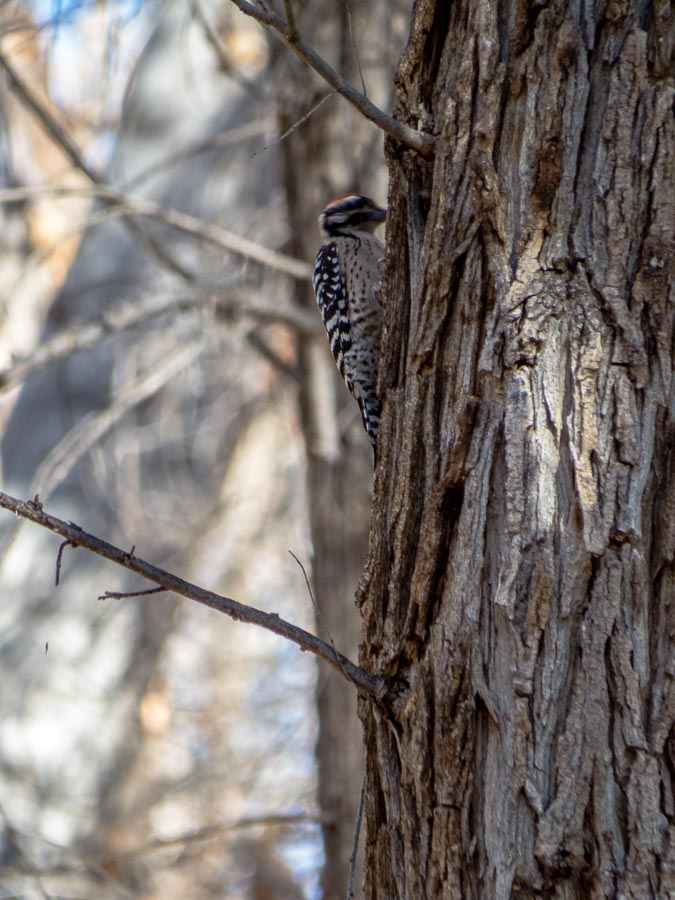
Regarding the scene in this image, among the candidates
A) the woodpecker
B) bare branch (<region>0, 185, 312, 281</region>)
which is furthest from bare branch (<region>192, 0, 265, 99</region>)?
the woodpecker

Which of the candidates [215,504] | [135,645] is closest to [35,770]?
Result: [135,645]

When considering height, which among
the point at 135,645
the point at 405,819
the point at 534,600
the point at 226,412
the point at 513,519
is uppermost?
the point at 226,412

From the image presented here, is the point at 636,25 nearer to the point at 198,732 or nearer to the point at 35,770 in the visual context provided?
the point at 35,770

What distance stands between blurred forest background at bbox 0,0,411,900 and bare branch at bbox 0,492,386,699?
116cm

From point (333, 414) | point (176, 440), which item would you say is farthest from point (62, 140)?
point (176, 440)

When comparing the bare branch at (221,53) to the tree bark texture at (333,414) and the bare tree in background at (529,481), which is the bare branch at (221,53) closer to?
the tree bark texture at (333,414)

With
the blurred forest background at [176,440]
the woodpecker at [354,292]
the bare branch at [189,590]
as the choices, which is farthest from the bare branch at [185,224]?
the bare branch at [189,590]

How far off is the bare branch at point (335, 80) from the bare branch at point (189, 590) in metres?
1.04

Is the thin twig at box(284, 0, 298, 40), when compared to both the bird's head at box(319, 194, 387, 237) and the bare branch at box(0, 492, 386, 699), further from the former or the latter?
the bird's head at box(319, 194, 387, 237)

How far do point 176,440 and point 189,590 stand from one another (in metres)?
5.74

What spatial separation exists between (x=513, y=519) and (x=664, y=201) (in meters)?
0.70

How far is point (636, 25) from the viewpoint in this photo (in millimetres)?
2100

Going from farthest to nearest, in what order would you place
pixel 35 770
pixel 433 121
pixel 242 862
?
pixel 242 862 < pixel 35 770 < pixel 433 121

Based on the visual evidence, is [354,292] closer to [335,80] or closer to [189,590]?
[335,80]
